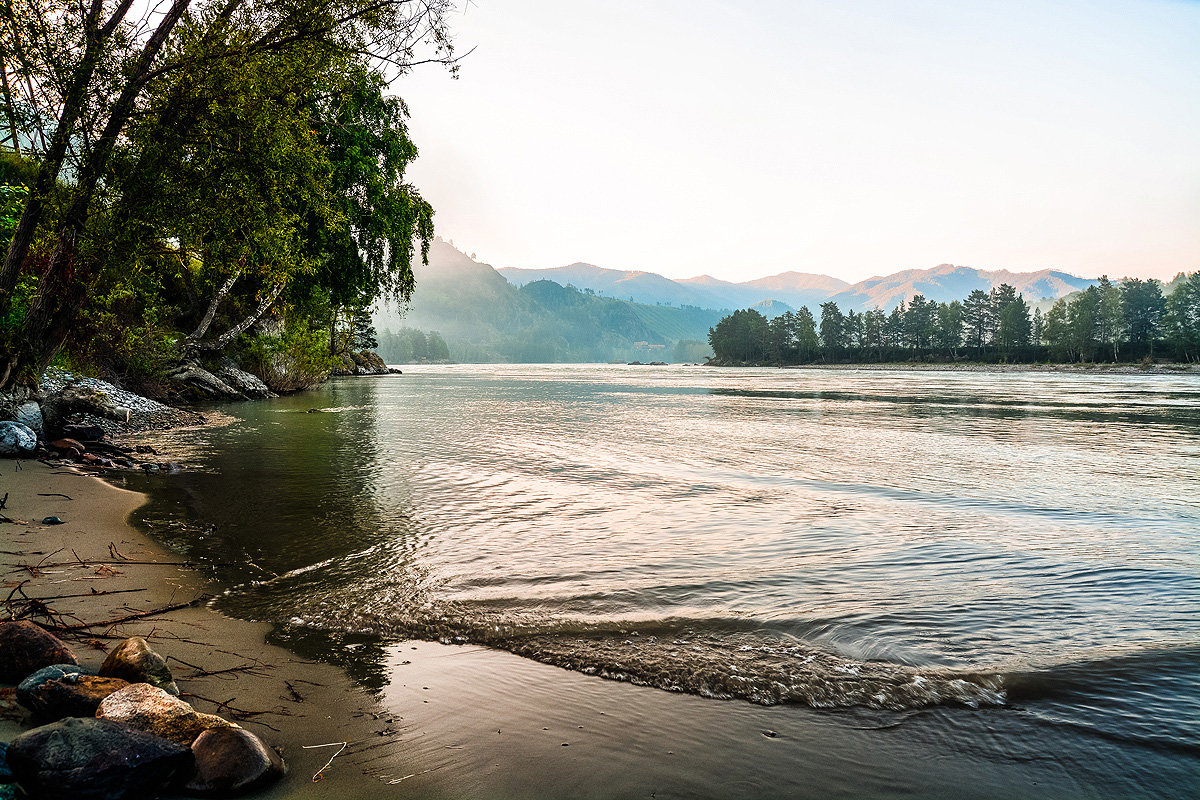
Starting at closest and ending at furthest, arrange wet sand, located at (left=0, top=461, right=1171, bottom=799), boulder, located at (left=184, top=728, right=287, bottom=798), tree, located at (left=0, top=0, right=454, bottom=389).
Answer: boulder, located at (left=184, top=728, right=287, bottom=798)
wet sand, located at (left=0, top=461, right=1171, bottom=799)
tree, located at (left=0, top=0, right=454, bottom=389)

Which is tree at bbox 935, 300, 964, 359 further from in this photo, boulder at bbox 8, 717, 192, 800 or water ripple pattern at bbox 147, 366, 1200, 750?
boulder at bbox 8, 717, 192, 800

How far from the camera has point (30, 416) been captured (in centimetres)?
1365

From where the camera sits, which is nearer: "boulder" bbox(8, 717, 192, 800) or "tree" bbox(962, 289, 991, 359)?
"boulder" bbox(8, 717, 192, 800)

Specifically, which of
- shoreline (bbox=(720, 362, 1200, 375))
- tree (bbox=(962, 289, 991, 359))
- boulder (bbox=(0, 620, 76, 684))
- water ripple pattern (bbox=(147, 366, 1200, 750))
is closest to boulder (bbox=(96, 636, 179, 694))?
boulder (bbox=(0, 620, 76, 684))

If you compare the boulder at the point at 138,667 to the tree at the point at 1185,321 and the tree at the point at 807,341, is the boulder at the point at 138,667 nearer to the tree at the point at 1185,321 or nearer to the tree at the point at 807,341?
the tree at the point at 1185,321

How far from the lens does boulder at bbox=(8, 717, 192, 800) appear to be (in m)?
2.83

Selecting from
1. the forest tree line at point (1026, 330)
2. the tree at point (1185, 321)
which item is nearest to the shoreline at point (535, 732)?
the forest tree line at point (1026, 330)

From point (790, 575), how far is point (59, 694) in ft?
21.2

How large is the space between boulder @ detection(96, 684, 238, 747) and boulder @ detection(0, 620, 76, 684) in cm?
88

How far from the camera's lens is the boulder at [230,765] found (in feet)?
10.1

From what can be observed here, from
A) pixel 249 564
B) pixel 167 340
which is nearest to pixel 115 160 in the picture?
pixel 249 564

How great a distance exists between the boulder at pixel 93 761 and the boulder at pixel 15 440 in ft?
41.1

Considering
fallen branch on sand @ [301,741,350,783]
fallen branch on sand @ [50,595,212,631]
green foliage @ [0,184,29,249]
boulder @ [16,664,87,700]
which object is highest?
green foliage @ [0,184,29,249]

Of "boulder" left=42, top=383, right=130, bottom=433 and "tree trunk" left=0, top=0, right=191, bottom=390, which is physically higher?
"tree trunk" left=0, top=0, right=191, bottom=390
